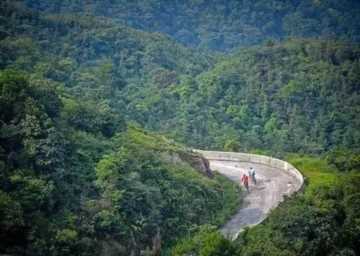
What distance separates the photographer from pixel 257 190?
38844mm

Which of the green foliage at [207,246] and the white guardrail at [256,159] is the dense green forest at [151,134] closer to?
the green foliage at [207,246]

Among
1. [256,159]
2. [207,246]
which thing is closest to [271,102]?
[256,159]

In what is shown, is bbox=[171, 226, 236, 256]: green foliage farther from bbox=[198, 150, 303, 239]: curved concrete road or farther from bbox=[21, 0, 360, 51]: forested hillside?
bbox=[21, 0, 360, 51]: forested hillside

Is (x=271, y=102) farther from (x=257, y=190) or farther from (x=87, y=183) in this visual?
(x=87, y=183)

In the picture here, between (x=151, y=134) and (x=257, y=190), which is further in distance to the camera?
(x=151, y=134)

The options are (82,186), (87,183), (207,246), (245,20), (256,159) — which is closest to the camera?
(207,246)

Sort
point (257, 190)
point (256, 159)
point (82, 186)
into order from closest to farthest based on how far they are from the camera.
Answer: point (82, 186) → point (257, 190) → point (256, 159)

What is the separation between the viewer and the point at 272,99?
205 ft

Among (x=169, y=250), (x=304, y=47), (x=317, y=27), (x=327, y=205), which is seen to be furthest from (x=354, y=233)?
(x=317, y=27)

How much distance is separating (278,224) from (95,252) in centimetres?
804

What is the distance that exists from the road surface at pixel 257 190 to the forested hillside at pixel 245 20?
67114 mm

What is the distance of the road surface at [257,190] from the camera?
33.5 m

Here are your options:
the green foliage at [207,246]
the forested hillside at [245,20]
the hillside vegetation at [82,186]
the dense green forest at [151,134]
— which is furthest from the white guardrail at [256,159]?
the forested hillside at [245,20]

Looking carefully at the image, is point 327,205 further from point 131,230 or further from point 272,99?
point 272,99
